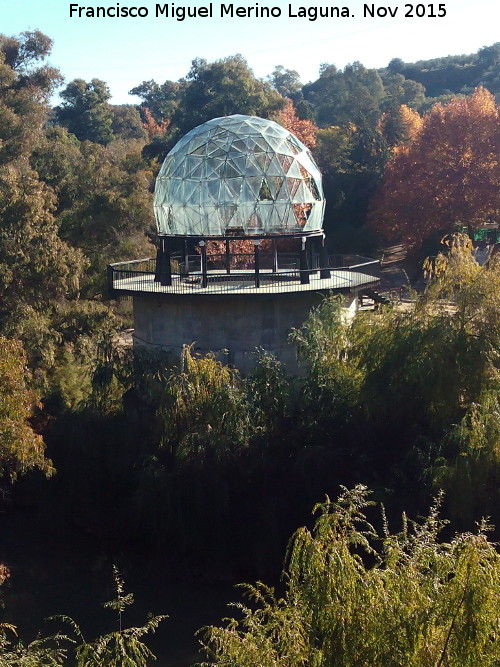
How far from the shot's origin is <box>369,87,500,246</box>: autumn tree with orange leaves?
40625 millimetres

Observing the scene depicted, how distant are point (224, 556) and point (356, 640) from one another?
10610 mm

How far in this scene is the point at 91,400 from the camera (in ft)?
71.0

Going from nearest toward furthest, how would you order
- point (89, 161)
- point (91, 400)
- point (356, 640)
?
point (356, 640)
point (91, 400)
point (89, 161)

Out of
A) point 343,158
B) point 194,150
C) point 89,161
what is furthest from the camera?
point 343,158

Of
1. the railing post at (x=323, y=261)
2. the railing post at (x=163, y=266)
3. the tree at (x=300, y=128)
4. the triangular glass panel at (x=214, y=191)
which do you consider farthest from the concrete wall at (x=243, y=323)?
the tree at (x=300, y=128)

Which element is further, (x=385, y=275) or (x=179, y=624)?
(x=385, y=275)

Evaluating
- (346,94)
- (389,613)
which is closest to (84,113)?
(346,94)

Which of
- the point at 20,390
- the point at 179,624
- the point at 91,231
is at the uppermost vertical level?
the point at 91,231

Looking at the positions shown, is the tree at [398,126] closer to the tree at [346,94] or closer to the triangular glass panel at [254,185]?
the tree at [346,94]

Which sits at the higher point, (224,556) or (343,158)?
(343,158)

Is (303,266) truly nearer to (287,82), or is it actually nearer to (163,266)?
(163,266)

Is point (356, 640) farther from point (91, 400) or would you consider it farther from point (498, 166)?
point (498, 166)

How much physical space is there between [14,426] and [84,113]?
188 ft

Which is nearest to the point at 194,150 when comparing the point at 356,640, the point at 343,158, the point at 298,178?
the point at 298,178
